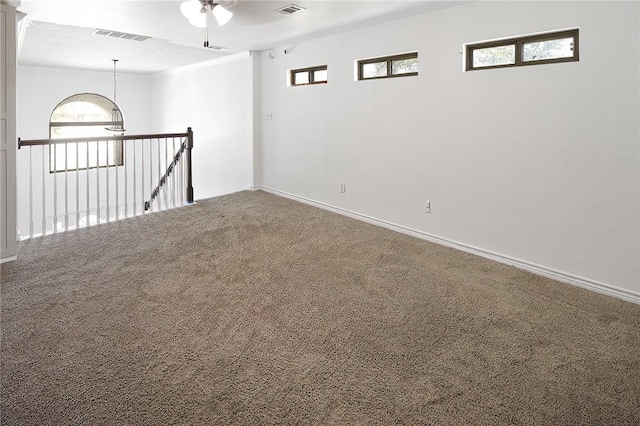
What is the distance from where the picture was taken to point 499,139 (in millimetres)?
3963

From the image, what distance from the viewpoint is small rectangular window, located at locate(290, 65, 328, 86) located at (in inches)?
238

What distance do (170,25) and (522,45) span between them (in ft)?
12.6

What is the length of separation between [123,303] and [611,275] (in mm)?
3632

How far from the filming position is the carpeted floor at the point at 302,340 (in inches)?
78.2

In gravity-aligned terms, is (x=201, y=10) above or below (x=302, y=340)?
above

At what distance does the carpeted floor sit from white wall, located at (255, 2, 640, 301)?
392 mm

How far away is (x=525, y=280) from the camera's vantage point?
11.9 feet

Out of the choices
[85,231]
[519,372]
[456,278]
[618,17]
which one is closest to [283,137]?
[85,231]

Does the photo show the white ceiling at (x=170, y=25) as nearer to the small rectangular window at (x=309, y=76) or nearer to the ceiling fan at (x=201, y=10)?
the ceiling fan at (x=201, y=10)

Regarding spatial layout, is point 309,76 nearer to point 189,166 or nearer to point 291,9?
point 291,9

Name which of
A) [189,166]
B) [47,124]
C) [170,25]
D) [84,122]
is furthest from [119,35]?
[84,122]

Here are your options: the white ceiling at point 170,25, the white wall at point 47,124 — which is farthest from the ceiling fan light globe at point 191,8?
the white wall at point 47,124

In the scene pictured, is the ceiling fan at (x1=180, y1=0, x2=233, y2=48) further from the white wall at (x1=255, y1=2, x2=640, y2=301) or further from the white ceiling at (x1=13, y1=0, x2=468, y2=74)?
the white wall at (x1=255, y1=2, x2=640, y2=301)

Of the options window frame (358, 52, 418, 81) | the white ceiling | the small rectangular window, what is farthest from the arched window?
window frame (358, 52, 418, 81)
